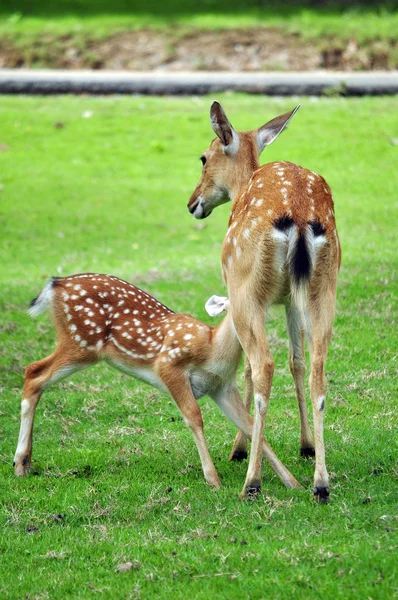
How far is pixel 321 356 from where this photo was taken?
5.38 metres

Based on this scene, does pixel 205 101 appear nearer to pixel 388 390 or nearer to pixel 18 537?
pixel 388 390

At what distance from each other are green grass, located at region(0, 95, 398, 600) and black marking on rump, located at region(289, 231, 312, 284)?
1161 millimetres

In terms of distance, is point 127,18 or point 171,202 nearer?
point 171,202

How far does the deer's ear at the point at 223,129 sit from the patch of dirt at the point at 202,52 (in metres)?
13.3

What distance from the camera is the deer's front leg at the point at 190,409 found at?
585cm

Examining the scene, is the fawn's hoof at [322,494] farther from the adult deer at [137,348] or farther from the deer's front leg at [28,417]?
the deer's front leg at [28,417]

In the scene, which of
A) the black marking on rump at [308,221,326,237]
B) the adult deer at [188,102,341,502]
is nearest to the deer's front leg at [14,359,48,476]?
the adult deer at [188,102,341,502]

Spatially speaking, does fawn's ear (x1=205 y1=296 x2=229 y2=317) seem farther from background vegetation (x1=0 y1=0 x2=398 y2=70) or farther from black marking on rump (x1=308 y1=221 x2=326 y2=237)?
background vegetation (x1=0 y1=0 x2=398 y2=70)

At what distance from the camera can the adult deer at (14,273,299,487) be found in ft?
19.8

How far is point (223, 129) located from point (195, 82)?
473 inches

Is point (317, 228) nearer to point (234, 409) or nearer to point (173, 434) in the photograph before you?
point (234, 409)

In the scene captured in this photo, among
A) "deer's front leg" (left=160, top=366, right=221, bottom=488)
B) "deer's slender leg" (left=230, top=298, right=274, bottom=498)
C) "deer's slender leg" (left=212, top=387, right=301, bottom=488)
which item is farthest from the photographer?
"deer's slender leg" (left=212, top=387, right=301, bottom=488)

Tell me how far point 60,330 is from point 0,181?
916cm

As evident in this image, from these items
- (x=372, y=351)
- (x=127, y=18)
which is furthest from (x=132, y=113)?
(x=372, y=351)
